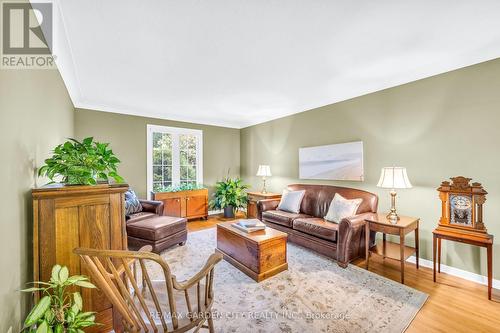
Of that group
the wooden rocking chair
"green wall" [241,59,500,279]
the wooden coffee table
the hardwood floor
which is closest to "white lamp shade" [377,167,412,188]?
"green wall" [241,59,500,279]

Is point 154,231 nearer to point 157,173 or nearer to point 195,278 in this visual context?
point 195,278

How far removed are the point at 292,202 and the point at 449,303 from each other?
227 centimetres

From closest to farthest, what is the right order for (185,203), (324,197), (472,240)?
(472,240) → (324,197) → (185,203)

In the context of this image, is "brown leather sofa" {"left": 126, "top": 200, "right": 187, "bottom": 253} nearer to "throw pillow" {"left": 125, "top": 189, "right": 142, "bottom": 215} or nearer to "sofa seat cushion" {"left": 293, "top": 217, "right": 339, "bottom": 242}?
"throw pillow" {"left": 125, "top": 189, "right": 142, "bottom": 215}

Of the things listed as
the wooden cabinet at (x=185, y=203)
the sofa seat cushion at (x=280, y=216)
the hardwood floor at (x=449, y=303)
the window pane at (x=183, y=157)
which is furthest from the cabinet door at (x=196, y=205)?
the hardwood floor at (x=449, y=303)

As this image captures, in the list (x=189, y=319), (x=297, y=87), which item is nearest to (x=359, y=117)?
(x=297, y=87)

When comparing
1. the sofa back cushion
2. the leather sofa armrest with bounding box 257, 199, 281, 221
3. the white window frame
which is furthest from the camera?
the white window frame

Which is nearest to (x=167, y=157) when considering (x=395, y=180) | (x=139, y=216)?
(x=139, y=216)

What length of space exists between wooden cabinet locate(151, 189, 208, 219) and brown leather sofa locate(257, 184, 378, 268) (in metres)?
1.62

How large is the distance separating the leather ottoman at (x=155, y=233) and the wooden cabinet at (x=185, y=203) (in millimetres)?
1198

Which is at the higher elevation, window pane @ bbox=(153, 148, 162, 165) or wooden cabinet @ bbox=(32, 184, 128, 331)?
window pane @ bbox=(153, 148, 162, 165)

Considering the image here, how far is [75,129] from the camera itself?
413cm

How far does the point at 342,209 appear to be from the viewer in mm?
3154

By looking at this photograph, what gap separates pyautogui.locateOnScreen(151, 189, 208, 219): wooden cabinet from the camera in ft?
15.3
